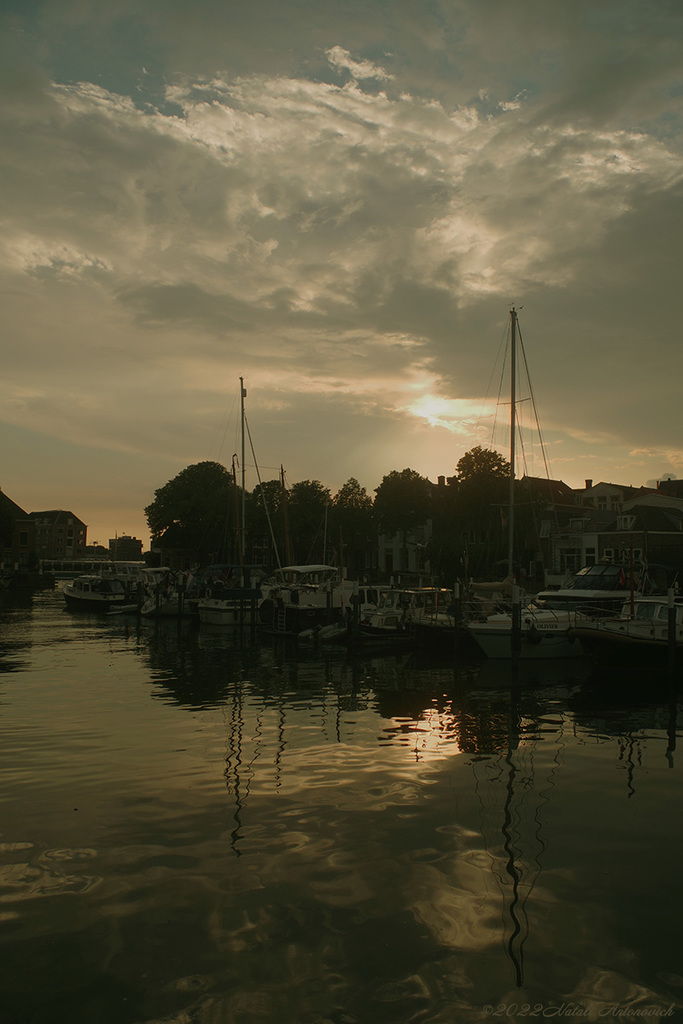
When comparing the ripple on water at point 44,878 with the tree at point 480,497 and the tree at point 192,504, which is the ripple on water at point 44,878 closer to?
the tree at point 480,497

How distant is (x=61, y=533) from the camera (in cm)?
18438

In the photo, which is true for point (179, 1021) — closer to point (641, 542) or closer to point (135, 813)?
point (135, 813)

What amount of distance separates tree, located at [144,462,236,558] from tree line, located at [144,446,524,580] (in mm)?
142

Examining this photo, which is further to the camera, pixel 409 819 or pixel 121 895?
pixel 409 819

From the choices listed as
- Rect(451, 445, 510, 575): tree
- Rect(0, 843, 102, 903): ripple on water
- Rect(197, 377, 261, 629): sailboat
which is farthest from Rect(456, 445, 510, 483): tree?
Rect(0, 843, 102, 903): ripple on water

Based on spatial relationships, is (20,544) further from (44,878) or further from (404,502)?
(44,878)

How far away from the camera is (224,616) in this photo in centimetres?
4709

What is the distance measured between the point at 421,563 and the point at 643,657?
5677cm

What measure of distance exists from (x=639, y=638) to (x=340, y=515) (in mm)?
56674

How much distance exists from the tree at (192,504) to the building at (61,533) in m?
85.5

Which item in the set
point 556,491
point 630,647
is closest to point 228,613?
point 630,647

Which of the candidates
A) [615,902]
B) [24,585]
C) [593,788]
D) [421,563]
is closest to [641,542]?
[421,563]

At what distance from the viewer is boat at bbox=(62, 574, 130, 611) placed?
60.7 meters

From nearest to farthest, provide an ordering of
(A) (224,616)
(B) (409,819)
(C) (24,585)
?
(B) (409,819) → (A) (224,616) → (C) (24,585)
